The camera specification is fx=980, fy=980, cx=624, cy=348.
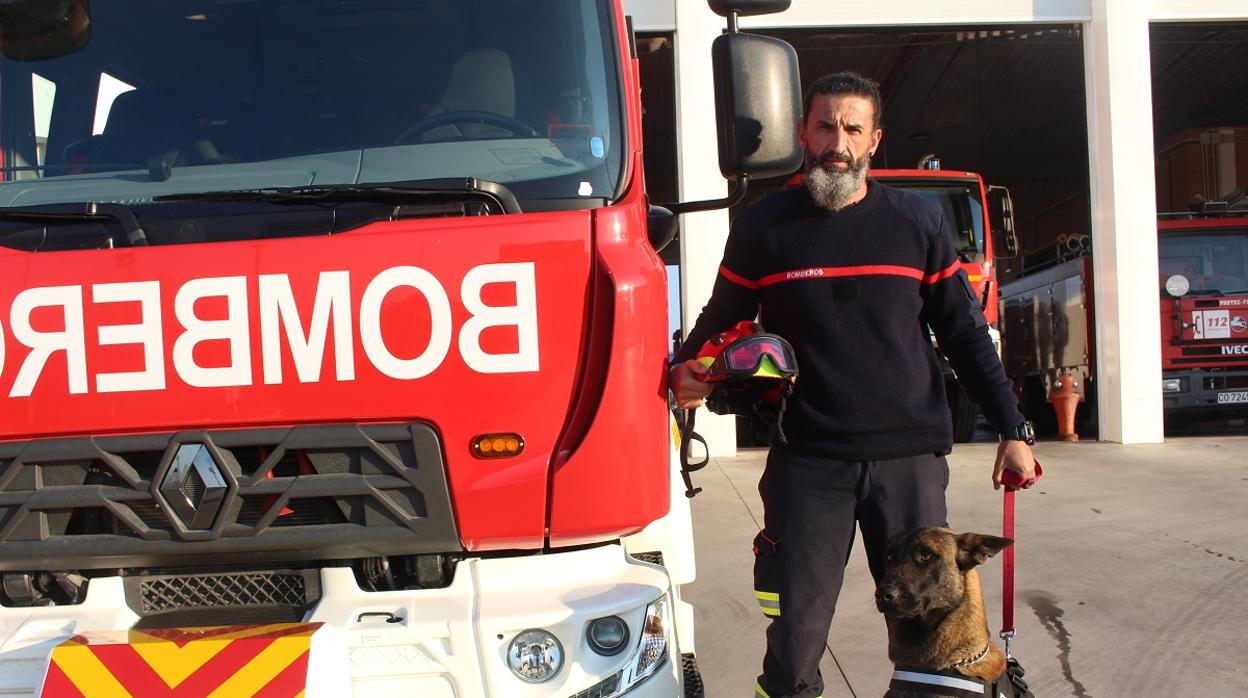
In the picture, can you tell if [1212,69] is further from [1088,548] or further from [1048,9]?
[1088,548]

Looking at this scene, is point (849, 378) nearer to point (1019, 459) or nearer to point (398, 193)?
point (1019, 459)

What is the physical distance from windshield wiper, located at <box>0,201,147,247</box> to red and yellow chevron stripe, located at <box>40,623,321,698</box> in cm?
88

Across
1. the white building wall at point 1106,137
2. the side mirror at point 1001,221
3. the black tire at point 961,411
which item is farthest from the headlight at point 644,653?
the side mirror at point 1001,221

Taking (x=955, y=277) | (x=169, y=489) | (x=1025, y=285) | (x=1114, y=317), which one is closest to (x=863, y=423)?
(x=955, y=277)

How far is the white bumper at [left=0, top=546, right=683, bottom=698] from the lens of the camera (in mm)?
2127

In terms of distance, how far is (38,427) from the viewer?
7.17ft

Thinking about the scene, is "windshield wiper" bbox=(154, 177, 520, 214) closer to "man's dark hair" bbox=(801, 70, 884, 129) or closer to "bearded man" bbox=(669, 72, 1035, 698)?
"bearded man" bbox=(669, 72, 1035, 698)

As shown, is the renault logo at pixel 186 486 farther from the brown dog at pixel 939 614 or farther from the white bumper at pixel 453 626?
the brown dog at pixel 939 614

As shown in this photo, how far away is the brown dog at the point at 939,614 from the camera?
236cm

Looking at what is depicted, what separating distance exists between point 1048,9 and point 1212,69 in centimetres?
793

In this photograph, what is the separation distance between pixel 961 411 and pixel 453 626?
28.4 ft

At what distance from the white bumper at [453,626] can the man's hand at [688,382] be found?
45 cm

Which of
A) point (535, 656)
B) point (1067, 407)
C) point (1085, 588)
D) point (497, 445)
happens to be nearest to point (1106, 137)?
point (1067, 407)

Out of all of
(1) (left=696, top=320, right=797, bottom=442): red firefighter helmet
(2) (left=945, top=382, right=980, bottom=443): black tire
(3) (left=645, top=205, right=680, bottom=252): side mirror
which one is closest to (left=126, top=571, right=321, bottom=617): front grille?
(1) (left=696, top=320, right=797, bottom=442): red firefighter helmet
